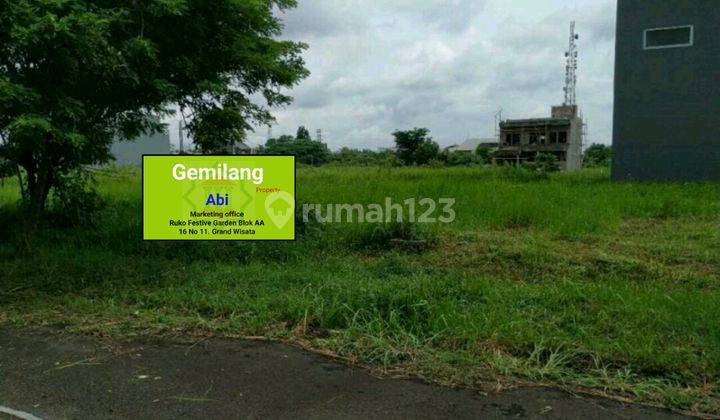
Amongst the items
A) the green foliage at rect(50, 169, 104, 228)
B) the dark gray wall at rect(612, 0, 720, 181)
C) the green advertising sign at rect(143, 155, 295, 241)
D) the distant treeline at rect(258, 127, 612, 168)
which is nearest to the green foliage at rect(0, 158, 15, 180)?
the green foliage at rect(50, 169, 104, 228)

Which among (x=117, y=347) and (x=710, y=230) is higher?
(x=710, y=230)

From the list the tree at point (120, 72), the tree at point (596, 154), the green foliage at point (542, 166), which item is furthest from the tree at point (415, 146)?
the tree at point (120, 72)

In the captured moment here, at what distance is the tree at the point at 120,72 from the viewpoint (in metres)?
4.68

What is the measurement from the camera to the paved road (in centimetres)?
287

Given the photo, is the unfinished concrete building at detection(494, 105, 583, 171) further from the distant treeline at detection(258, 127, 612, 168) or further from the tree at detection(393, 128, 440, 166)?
the tree at detection(393, 128, 440, 166)

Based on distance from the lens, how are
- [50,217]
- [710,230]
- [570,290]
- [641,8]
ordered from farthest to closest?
[641,8] → [50,217] → [710,230] → [570,290]

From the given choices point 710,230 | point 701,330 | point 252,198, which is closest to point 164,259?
point 252,198

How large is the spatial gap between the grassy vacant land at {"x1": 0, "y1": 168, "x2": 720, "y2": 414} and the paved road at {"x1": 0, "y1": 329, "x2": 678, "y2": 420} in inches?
9.1

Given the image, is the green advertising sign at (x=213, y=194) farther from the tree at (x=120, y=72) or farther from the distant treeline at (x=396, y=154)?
the distant treeline at (x=396, y=154)

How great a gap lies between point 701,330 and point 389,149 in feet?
132

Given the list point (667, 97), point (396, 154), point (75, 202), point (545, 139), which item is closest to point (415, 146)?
point (396, 154)

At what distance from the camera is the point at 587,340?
3621mm

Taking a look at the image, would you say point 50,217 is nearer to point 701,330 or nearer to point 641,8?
point 701,330

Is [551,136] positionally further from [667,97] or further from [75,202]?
[75,202]
